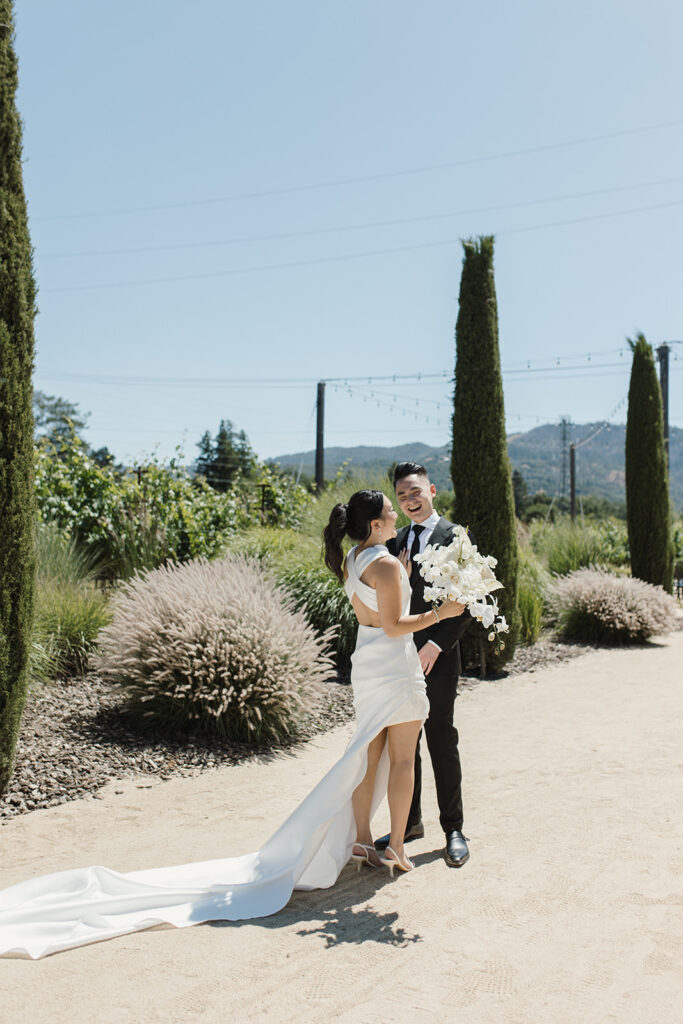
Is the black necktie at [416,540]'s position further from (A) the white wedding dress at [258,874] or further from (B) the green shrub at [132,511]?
(B) the green shrub at [132,511]

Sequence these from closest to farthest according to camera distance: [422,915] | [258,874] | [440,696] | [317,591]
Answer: [422,915] → [258,874] → [440,696] → [317,591]

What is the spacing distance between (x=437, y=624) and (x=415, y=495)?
0.67 meters

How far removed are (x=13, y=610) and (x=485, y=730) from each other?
384 cm

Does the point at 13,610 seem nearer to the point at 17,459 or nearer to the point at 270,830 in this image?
the point at 17,459

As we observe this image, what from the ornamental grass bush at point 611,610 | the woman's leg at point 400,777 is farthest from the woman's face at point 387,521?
the ornamental grass bush at point 611,610

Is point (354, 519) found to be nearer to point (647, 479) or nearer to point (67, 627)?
point (67, 627)

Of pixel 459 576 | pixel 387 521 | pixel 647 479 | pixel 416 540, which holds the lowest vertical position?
pixel 459 576

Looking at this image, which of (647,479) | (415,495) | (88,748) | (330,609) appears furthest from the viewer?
(647,479)

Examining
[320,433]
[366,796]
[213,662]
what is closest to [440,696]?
[366,796]

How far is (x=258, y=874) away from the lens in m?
3.39

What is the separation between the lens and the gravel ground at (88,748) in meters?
4.74

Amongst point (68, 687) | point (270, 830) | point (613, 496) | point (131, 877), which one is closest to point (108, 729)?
point (68, 687)

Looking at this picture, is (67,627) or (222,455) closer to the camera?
(67,627)

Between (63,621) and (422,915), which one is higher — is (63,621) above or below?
above
